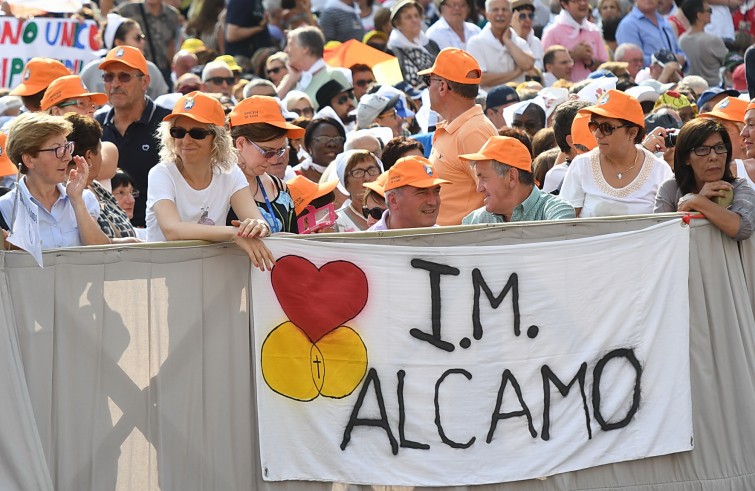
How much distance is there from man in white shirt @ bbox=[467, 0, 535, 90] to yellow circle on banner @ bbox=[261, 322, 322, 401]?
7.64 metres

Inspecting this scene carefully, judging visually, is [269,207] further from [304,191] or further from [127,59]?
[127,59]

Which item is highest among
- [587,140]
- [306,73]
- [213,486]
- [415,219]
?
[306,73]

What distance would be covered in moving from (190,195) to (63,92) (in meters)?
2.20

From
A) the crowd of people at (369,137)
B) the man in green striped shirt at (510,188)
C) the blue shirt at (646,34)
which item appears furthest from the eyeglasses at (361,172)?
the blue shirt at (646,34)

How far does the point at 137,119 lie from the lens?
29.3 feet

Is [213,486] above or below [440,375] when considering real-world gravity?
below

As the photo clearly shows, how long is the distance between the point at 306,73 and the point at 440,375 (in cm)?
679

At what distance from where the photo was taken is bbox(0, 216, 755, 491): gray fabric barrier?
610 cm

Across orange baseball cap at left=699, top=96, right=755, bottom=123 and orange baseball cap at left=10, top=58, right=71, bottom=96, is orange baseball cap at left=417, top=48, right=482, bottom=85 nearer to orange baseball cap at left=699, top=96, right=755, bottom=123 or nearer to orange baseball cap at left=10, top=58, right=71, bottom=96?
orange baseball cap at left=699, top=96, right=755, bottom=123

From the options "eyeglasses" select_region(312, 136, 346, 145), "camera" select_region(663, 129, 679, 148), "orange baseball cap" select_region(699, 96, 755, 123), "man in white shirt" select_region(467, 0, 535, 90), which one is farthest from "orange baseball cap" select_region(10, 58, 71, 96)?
"man in white shirt" select_region(467, 0, 535, 90)

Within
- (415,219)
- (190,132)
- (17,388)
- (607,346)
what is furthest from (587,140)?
(17,388)

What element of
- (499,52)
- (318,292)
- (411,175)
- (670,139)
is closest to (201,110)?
(318,292)

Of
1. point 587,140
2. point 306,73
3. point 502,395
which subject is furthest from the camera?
point 306,73

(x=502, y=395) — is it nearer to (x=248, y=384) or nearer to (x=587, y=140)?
(x=248, y=384)
